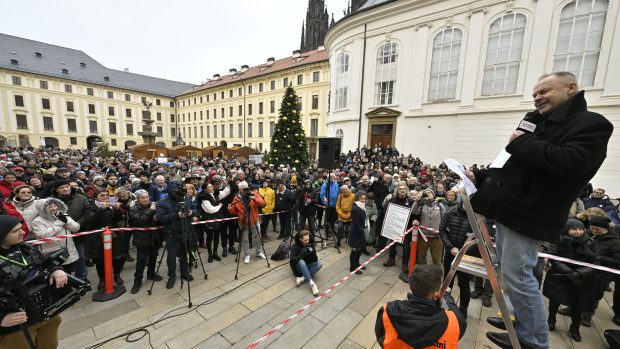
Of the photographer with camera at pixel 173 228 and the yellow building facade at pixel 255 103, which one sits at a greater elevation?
the yellow building facade at pixel 255 103

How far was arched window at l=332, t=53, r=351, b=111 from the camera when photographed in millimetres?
22484

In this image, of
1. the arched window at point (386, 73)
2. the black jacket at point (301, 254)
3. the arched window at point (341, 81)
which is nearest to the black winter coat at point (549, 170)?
the black jacket at point (301, 254)

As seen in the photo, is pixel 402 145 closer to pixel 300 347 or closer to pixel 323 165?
pixel 323 165

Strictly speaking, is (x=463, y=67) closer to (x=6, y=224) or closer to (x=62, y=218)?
(x=62, y=218)

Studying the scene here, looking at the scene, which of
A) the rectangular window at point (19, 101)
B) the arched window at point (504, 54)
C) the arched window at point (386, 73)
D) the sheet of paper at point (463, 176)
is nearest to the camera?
the sheet of paper at point (463, 176)

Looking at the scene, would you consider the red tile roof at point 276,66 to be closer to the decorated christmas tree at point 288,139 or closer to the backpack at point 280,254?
the decorated christmas tree at point 288,139

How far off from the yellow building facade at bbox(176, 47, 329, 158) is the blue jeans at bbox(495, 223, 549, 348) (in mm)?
33347

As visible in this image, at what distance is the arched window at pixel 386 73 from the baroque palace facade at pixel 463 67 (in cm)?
8

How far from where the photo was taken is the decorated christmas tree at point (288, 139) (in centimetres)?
1781

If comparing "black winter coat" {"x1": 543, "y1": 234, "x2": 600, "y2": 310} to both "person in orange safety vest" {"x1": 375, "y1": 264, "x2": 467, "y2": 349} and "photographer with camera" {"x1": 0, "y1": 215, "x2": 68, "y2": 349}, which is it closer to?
"person in orange safety vest" {"x1": 375, "y1": 264, "x2": 467, "y2": 349}

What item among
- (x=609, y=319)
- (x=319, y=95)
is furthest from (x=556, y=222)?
(x=319, y=95)

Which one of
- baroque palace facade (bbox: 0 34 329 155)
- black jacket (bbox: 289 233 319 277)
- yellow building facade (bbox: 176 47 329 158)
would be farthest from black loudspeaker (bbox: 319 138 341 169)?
baroque palace facade (bbox: 0 34 329 155)

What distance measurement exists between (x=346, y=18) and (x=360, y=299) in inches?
933

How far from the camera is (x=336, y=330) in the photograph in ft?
12.0
